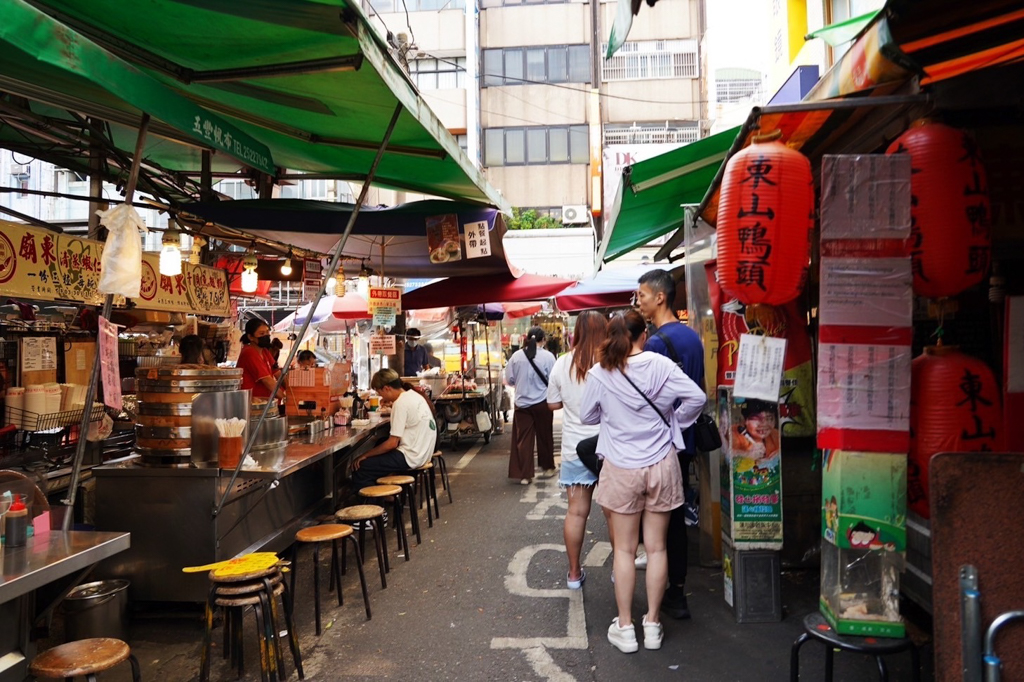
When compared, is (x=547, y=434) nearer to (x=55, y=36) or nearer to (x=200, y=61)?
(x=200, y=61)

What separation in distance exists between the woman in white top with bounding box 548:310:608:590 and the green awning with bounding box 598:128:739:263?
1.59 meters

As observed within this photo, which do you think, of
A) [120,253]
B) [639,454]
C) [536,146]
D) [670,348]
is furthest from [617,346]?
[536,146]

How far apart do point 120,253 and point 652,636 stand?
13.6 feet

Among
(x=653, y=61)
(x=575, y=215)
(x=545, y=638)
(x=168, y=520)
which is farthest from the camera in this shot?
(x=653, y=61)

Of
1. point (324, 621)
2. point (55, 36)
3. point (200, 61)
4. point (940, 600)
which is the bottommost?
point (324, 621)

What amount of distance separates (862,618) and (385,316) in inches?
303

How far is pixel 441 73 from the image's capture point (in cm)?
2652

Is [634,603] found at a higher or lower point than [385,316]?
lower

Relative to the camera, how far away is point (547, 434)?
10.3 metres

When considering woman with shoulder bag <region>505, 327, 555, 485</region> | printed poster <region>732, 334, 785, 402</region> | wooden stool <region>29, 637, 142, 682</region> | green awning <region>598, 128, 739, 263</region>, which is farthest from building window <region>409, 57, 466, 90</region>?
wooden stool <region>29, 637, 142, 682</region>

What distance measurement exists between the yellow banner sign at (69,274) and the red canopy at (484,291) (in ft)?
10.3

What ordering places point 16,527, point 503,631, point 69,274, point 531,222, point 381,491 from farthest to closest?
point 531,222 → point 69,274 → point 381,491 → point 503,631 → point 16,527

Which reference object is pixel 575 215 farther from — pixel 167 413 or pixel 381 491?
pixel 167 413

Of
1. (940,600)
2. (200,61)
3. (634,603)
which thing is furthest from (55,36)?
(634,603)
